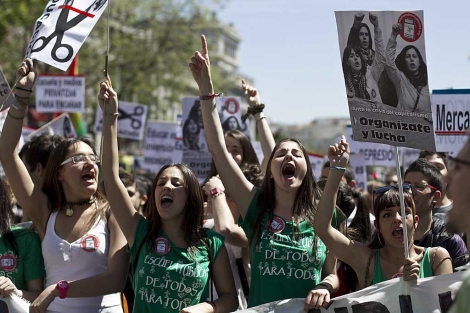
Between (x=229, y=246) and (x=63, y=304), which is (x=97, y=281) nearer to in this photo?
(x=63, y=304)

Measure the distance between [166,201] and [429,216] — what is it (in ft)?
5.99

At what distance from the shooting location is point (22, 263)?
15.1 ft

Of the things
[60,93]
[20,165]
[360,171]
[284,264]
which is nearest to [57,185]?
[20,165]

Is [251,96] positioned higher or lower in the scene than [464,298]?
higher

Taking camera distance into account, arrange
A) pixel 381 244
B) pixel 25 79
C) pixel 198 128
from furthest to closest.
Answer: pixel 198 128
pixel 25 79
pixel 381 244

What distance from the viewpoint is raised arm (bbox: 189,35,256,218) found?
4539 mm

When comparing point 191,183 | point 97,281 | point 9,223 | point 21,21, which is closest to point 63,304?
point 97,281

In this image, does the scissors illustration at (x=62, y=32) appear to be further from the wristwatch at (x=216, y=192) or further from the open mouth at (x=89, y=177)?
the wristwatch at (x=216, y=192)

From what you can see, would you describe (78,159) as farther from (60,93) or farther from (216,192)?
(60,93)

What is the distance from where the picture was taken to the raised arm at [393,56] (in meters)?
4.23

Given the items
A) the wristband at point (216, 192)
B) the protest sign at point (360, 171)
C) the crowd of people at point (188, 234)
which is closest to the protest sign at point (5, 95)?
the crowd of people at point (188, 234)

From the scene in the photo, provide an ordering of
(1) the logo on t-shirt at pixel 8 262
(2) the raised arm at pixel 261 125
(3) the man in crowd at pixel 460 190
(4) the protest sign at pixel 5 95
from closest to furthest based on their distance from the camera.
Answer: (3) the man in crowd at pixel 460 190
(1) the logo on t-shirt at pixel 8 262
(4) the protest sign at pixel 5 95
(2) the raised arm at pixel 261 125

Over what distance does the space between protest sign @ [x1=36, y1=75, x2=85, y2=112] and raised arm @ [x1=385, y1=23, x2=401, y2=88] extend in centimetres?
799

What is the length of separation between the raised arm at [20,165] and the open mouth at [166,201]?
717mm
